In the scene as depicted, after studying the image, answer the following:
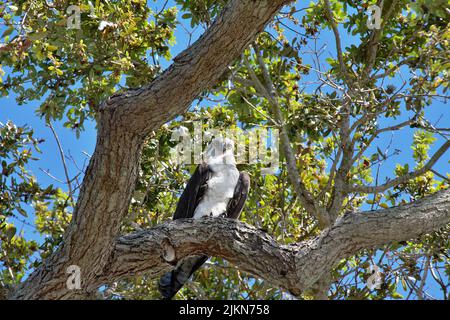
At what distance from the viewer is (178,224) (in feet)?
14.4

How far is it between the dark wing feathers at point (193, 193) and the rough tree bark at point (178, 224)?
1.23 m

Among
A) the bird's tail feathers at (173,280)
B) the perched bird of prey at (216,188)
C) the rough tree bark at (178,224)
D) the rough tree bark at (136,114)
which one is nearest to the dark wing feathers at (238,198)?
the perched bird of prey at (216,188)

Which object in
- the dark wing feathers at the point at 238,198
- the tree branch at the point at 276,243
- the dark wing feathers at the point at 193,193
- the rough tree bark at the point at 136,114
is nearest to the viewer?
the rough tree bark at the point at 136,114

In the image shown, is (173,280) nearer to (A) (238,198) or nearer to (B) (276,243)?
(B) (276,243)

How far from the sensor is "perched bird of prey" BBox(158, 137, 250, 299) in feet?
18.9

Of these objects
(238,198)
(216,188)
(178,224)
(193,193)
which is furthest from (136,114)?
(238,198)

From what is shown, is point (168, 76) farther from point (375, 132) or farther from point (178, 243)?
point (375, 132)

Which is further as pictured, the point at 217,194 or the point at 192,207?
the point at 217,194

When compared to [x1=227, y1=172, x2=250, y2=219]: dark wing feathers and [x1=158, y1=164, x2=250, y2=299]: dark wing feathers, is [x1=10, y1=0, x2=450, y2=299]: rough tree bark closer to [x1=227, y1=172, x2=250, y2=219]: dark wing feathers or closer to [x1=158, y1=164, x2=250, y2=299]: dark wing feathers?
[x1=158, y1=164, x2=250, y2=299]: dark wing feathers

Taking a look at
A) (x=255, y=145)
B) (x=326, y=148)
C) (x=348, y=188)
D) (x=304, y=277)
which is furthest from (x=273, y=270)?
(x=326, y=148)

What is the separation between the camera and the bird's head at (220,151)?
20.2 ft

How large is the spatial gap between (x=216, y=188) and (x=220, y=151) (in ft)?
1.45

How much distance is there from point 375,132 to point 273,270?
8.53 feet

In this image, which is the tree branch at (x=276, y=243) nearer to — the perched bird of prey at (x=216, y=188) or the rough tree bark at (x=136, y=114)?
the rough tree bark at (x=136, y=114)
